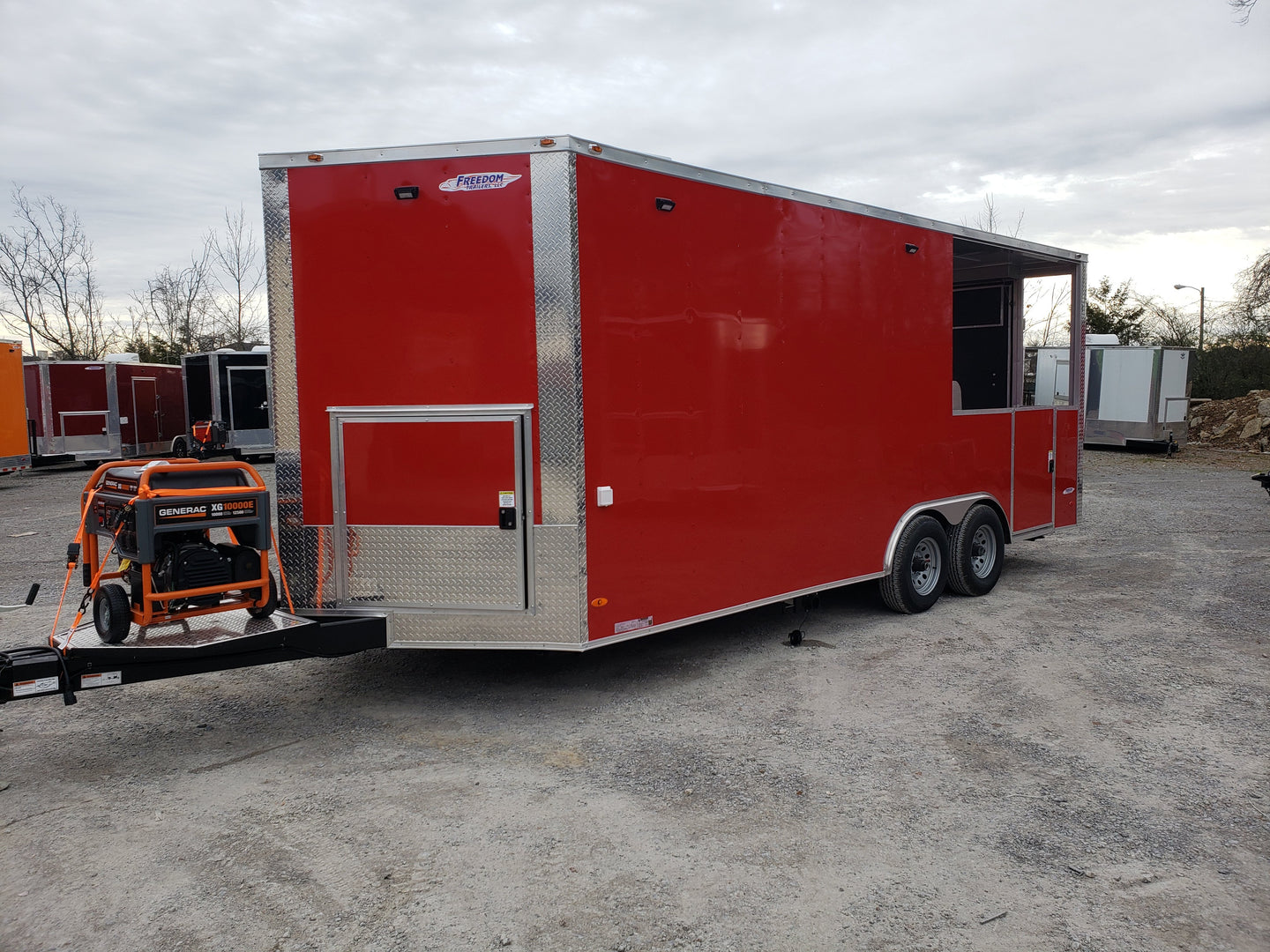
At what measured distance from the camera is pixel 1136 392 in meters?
21.9

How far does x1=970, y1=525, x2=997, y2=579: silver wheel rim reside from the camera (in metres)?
8.25

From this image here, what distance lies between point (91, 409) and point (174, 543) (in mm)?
19222

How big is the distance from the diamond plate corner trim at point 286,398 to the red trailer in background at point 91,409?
17128mm

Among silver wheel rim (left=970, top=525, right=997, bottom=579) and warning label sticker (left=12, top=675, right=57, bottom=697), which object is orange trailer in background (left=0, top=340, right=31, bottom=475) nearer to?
warning label sticker (left=12, top=675, right=57, bottom=697)

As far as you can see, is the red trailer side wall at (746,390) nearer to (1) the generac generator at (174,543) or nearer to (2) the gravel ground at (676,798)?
(2) the gravel ground at (676,798)

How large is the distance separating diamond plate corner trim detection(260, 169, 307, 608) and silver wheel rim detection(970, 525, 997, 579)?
5.75m

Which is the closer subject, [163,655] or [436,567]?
[163,655]

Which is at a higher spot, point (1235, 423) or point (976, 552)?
A: point (1235, 423)

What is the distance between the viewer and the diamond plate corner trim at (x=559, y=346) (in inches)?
194

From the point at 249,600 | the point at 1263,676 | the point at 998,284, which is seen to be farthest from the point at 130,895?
the point at 998,284

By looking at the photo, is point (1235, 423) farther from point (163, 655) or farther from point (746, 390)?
point (163, 655)

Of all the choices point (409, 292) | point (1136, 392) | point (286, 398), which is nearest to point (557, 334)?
point (409, 292)

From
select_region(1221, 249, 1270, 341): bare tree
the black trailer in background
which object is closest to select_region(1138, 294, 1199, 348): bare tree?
select_region(1221, 249, 1270, 341): bare tree

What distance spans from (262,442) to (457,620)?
61.7 ft
